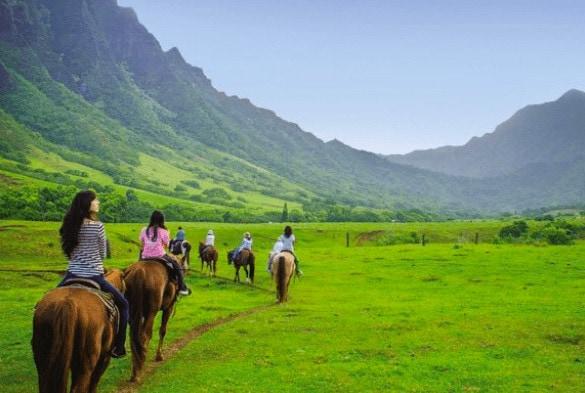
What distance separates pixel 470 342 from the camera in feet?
69.5

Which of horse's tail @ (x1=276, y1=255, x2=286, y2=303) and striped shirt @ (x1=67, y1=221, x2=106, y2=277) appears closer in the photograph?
striped shirt @ (x1=67, y1=221, x2=106, y2=277)

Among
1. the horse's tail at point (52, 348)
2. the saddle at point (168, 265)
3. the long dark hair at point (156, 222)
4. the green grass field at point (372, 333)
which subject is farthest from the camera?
the saddle at point (168, 265)

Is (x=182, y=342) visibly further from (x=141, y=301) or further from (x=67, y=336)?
(x=67, y=336)

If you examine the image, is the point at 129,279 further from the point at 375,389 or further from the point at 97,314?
the point at 375,389

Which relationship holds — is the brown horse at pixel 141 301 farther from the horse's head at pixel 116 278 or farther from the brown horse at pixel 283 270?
the brown horse at pixel 283 270

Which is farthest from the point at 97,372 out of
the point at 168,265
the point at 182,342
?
the point at 182,342

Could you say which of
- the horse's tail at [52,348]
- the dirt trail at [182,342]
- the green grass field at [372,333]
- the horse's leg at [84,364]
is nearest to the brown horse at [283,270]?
the dirt trail at [182,342]

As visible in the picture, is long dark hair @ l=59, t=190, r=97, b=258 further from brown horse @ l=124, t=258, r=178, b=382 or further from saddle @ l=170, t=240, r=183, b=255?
saddle @ l=170, t=240, r=183, b=255

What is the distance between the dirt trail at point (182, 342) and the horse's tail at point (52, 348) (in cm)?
476

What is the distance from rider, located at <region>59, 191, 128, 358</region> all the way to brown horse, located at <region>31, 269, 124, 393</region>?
65cm

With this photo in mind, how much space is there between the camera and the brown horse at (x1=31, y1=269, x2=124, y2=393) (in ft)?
33.4

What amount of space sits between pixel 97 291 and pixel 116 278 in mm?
2816

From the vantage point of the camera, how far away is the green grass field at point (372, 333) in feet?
52.1

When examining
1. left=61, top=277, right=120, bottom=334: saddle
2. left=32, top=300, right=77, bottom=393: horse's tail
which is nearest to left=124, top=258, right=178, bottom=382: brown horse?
left=61, top=277, right=120, bottom=334: saddle
